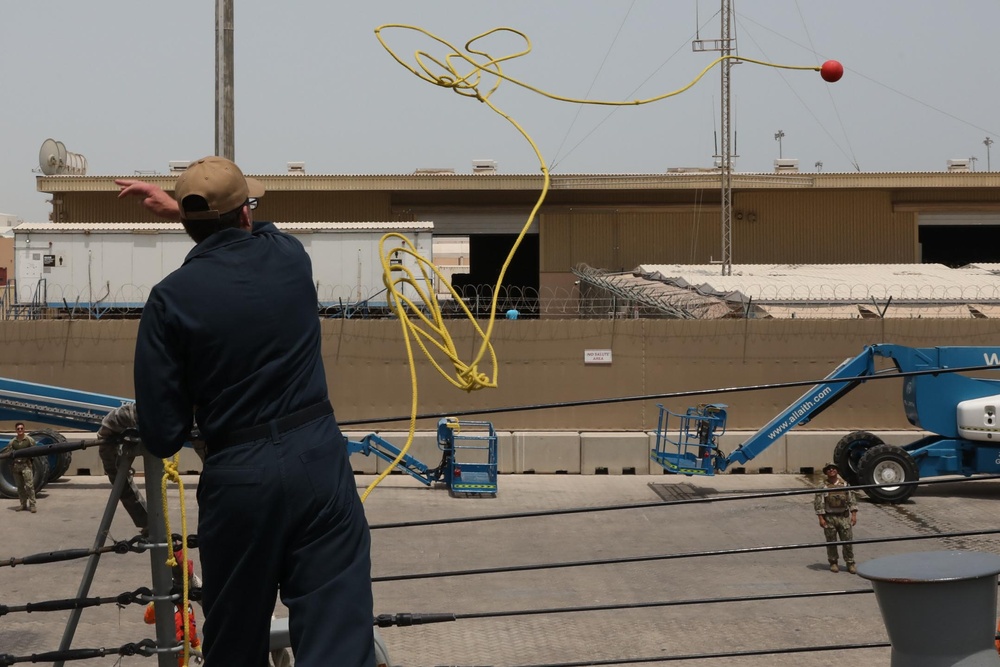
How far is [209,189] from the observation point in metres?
3.24


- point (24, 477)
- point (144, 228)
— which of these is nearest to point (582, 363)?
point (24, 477)

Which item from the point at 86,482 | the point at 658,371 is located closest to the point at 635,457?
the point at 658,371

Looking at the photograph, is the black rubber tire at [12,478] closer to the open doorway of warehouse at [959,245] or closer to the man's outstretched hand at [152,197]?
the man's outstretched hand at [152,197]

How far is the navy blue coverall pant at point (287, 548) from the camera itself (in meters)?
3.03

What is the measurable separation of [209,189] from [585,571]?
10.5m

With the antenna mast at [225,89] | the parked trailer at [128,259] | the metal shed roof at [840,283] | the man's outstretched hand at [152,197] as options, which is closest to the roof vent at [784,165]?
the metal shed roof at [840,283]

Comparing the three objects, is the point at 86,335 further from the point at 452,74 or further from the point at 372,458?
the point at 452,74

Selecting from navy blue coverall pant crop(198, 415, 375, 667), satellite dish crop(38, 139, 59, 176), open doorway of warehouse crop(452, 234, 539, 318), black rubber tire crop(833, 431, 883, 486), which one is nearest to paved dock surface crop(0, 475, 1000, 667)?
black rubber tire crop(833, 431, 883, 486)

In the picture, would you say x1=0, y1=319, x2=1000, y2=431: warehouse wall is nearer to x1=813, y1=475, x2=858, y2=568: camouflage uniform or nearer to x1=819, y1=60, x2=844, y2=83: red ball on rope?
x1=813, y1=475, x2=858, y2=568: camouflage uniform

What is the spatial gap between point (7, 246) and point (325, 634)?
69.4m

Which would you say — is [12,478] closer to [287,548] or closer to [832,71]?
[832,71]

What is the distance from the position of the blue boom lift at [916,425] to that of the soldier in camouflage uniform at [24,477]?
9.20m

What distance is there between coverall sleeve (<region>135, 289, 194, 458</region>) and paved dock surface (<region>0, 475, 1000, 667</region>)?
4108mm

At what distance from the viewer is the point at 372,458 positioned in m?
20.5
